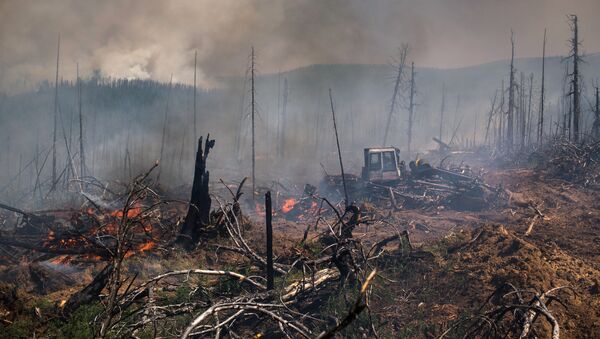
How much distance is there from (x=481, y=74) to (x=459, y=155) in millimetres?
61939

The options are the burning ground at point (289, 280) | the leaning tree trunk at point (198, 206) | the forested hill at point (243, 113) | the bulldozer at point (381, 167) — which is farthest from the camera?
the forested hill at point (243, 113)

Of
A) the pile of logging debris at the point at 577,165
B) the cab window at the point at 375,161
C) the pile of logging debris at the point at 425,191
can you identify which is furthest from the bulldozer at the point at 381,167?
the pile of logging debris at the point at 577,165

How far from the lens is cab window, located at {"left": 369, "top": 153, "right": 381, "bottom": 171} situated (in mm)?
21203

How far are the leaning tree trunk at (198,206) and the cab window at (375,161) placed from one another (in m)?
12.3

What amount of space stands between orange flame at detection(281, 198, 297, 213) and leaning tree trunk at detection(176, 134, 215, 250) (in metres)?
10.6

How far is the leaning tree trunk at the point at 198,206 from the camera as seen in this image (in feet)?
33.1

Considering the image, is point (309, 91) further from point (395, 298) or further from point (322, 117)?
point (395, 298)

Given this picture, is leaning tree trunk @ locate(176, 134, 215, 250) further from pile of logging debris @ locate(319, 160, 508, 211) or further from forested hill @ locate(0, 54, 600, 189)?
forested hill @ locate(0, 54, 600, 189)

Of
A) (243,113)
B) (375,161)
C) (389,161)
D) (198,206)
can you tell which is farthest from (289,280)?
(243,113)

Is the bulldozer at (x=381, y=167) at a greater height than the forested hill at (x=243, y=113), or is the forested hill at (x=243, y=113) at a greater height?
the forested hill at (x=243, y=113)

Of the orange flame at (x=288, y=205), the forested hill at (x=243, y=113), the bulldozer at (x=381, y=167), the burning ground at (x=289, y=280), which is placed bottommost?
the orange flame at (x=288, y=205)

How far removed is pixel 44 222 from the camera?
40.1 feet

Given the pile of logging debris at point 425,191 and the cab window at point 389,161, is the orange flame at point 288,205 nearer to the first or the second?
the pile of logging debris at point 425,191

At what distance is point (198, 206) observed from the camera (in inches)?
408
